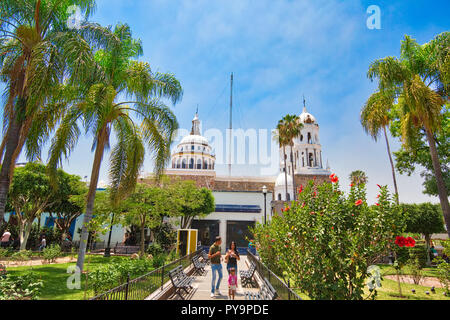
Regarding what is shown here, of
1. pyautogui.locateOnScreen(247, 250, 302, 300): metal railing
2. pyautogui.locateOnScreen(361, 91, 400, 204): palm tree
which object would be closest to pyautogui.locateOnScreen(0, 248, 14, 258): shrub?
pyautogui.locateOnScreen(247, 250, 302, 300): metal railing

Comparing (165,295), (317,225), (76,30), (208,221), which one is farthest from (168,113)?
(208,221)

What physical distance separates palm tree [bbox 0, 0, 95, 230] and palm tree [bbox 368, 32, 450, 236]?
12.3 metres

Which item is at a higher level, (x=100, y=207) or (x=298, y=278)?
(x=100, y=207)

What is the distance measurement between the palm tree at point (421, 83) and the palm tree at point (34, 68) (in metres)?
12.3

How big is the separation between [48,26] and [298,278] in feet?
35.3

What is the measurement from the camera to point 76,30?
8.70 metres

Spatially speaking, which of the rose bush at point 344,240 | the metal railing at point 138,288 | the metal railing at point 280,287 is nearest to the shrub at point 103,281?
the metal railing at point 138,288

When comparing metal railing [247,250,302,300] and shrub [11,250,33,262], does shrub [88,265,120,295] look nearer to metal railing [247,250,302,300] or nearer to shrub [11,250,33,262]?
metal railing [247,250,302,300]

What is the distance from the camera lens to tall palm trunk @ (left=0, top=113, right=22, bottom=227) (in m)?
7.50

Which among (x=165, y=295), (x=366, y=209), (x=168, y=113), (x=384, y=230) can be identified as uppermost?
(x=168, y=113)

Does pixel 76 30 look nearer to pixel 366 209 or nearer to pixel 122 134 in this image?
pixel 122 134

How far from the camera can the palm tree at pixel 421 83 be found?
34.1ft
